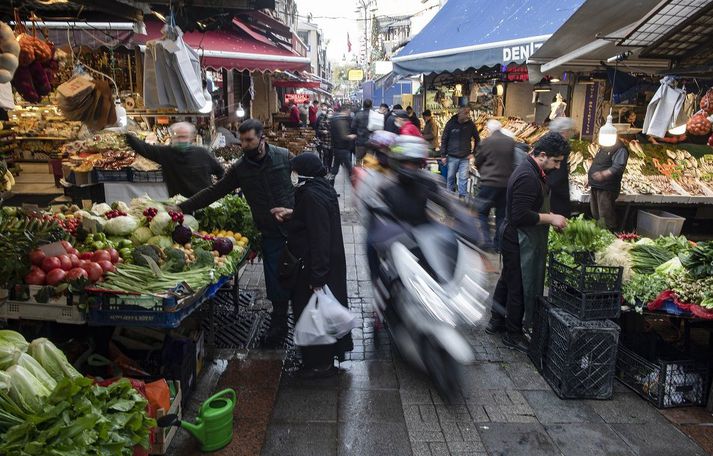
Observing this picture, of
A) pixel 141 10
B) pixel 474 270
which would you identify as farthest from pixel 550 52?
pixel 141 10

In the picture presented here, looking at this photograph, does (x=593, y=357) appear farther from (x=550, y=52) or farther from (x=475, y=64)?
(x=475, y=64)

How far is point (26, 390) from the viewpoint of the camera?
113 inches

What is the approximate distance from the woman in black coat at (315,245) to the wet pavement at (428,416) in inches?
9.6

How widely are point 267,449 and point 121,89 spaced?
32.2 feet

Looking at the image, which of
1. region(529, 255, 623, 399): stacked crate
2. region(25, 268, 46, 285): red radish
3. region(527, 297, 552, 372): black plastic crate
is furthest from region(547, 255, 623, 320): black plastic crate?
region(25, 268, 46, 285): red radish

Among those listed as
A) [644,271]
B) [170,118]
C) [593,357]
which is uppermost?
[170,118]

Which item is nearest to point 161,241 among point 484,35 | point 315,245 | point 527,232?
point 315,245

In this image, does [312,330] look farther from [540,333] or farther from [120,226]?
[540,333]

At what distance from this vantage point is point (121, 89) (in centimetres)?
1135

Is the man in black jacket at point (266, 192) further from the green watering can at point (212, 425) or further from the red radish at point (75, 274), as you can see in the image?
the red radish at point (75, 274)

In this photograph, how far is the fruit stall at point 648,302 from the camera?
4.46 metres

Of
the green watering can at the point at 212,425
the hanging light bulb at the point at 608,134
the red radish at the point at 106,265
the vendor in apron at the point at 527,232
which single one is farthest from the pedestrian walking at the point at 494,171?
the red radish at the point at 106,265

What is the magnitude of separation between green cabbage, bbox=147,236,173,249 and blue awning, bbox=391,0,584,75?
23.3 ft

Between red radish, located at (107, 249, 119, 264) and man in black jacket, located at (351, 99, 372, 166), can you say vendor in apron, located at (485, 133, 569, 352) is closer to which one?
red radish, located at (107, 249, 119, 264)
